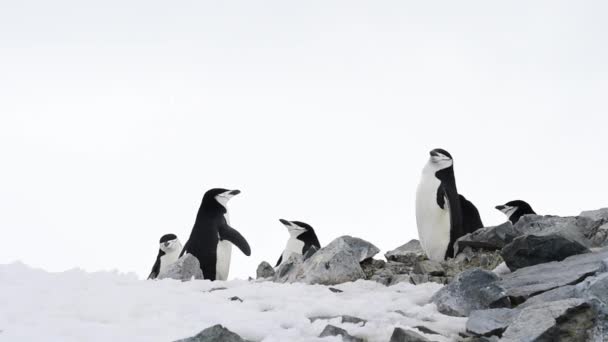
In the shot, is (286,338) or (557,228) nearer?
(286,338)

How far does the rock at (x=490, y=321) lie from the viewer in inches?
239

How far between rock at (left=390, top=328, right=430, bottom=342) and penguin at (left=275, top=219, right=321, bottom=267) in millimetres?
9150

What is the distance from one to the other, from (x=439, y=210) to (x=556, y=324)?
22.2ft

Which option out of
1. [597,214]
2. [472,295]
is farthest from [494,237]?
[472,295]

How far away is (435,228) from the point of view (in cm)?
1218

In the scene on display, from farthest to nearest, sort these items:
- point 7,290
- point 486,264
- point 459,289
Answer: point 486,264 < point 7,290 < point 459,289

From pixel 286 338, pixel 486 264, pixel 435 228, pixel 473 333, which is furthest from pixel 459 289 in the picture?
pixel 435 228

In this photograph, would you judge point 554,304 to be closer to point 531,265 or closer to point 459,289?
point 459,289

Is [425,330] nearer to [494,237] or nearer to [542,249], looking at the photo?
[542,249]

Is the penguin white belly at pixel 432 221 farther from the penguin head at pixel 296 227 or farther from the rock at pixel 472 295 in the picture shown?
the rock at pixel 472 295

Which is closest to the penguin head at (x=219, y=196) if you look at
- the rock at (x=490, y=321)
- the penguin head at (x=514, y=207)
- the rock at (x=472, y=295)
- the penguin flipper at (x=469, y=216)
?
the penguin flipper at (x=469, y=216)

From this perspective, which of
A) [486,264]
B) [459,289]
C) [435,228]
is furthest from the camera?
[435,228]

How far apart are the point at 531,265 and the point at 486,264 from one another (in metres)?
1.85

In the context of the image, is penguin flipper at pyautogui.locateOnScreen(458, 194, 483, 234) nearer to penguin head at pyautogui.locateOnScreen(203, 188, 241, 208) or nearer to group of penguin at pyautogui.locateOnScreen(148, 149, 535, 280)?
group of penguin at pyautogui.locateOnScreen(148, 149, 535, 280)
